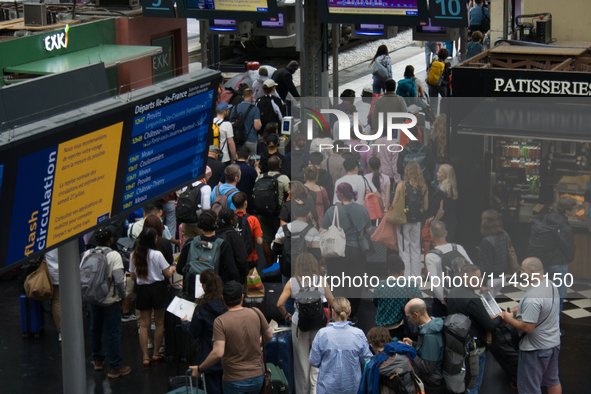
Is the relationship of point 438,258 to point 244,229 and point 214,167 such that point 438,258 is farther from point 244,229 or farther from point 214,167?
point 214,167

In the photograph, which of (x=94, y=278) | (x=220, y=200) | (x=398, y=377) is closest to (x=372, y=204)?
(x=220, y=200)

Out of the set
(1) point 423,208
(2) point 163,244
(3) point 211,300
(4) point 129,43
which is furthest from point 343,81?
(3) point 211,300

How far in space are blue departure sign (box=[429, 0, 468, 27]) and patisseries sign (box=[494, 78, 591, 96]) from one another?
2476mm

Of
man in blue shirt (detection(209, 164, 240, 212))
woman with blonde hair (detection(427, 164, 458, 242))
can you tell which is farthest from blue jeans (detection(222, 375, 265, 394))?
woman with blonde hair (detection(427, 164, 458, 242))

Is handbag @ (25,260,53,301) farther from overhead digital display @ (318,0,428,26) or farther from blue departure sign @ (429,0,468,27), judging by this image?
blue departure sign @ (429,0,468,27)

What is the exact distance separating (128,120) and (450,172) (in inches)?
208

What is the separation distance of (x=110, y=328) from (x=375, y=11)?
7479 millimetres

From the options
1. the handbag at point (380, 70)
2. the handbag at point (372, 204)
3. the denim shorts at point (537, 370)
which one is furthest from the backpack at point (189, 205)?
the handbag at point (380, 70)

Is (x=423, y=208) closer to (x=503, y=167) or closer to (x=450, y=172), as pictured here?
(x=450, y=172)

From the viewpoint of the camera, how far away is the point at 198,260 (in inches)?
298

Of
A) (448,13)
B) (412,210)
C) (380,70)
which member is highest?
(448,13)

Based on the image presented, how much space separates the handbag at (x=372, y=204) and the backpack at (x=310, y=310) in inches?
106

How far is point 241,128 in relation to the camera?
12867 millimetres

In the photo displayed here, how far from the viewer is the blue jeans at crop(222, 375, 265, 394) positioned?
6293mm
